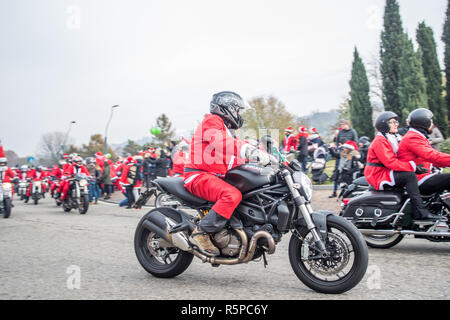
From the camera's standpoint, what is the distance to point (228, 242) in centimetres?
430

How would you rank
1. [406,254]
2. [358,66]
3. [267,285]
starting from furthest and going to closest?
[358,66] < [406,254] < [267,285]

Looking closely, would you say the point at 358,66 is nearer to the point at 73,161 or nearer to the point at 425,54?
the point at 425,54

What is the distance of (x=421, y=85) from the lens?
1088 inches

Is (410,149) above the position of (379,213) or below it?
above

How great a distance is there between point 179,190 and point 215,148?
2.11ft

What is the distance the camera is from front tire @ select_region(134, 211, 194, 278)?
472 cm

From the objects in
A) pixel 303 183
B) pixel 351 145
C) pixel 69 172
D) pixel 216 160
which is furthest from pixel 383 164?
pixel 69 172

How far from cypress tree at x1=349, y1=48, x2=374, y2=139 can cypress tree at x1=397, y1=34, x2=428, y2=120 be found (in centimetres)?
469

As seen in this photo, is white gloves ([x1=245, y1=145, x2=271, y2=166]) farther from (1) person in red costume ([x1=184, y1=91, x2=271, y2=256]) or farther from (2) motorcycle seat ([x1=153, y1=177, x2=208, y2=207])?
(2) motorcycle seat ([x1=153, y1=177, x2=208, y2=207])

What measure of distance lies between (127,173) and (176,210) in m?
10.4

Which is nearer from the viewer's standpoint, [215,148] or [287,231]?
[287,231]

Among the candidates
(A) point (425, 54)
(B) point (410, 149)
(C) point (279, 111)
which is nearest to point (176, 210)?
(B) point (410, 149)

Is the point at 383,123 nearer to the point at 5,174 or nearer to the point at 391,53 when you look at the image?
the point at 5,174

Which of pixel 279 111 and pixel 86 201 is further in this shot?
pixel 279 111
